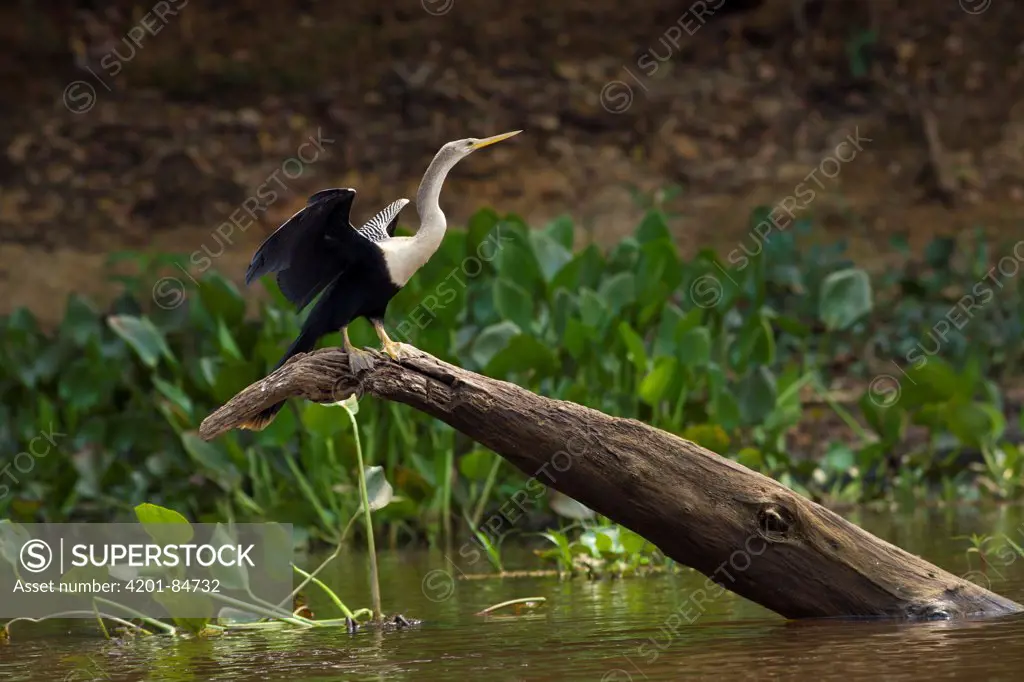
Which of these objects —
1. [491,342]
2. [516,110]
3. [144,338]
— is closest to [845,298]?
[491,342]

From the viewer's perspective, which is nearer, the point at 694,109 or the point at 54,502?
the point at 54,502

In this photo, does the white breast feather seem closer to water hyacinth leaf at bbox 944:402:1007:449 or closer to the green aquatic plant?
the green aquatic plant

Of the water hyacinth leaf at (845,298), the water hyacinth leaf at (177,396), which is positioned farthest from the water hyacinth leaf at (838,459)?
the water hyacinth leaf at (177,396)

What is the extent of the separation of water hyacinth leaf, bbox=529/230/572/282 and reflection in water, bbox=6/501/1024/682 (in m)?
2.66

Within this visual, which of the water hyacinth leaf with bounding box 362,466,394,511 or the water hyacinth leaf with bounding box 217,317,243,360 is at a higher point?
the water hyacinth leaf with bounding box 217,317,243,360

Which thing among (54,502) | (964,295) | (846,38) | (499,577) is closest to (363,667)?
(499,577)

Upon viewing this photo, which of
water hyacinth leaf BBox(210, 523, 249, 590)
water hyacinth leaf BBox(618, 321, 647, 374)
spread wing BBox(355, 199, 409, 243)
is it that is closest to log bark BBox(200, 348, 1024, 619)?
spread wing BBox(355, 199, 409, 243)

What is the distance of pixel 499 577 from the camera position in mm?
5426

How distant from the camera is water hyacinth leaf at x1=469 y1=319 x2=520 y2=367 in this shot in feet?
22.0

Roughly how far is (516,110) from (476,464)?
6438 mm

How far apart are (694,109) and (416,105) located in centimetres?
231

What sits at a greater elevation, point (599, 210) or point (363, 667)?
point (599, 210)

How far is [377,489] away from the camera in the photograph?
4.43 meters

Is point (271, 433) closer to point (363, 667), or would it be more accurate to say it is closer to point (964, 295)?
point (363, 667)
